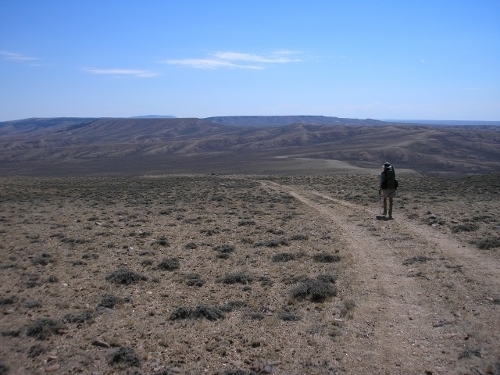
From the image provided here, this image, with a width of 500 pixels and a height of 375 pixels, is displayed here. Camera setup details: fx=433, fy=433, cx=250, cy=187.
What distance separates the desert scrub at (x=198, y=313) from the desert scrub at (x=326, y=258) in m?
3.95

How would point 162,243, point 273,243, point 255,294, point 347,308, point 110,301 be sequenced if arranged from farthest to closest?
point 162,243, point 273,243, point 255,294, point 110,301, point 347,308

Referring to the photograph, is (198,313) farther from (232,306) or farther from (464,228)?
(464,228)

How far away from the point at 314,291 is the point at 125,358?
3.89 meters

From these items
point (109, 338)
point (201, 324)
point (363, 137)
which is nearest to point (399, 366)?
point (201, 324)

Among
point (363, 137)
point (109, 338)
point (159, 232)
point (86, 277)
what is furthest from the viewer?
point (363, 137)

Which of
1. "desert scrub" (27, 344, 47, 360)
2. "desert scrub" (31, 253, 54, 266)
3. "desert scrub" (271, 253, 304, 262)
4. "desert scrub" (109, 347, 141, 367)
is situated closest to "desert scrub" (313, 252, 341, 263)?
"desert scrub" (271, 253, 304, 262)

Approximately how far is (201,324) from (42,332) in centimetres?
261

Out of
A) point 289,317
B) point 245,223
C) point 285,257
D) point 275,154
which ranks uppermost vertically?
point 289,317

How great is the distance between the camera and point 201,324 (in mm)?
7492

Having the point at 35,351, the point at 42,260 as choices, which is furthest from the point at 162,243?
the point at 35,351

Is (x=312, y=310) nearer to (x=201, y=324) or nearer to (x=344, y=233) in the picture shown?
(x=201, y=324)

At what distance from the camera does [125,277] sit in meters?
10.0

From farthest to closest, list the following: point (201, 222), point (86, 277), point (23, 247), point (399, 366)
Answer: point (201, 222) → point (23, 247) → point (86, 277) → point (399, 366)

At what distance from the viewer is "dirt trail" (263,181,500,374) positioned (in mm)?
5926
